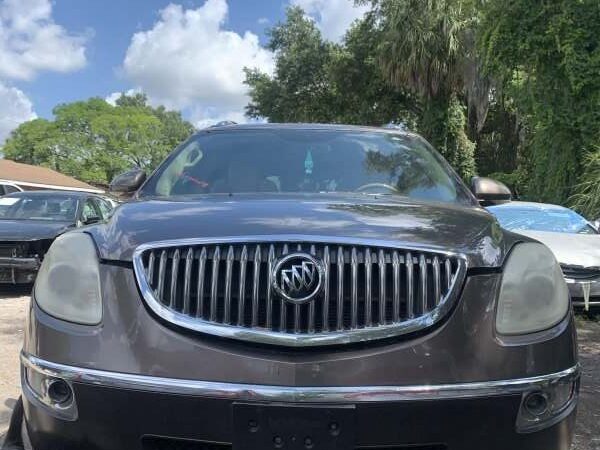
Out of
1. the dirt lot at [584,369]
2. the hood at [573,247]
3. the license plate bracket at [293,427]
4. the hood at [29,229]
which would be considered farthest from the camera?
the hood at [29,229]

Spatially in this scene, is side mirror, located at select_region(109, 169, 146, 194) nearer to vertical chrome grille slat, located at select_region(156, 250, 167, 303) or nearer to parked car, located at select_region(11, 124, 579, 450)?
parked car, located at select_region(11, 124, 579, 450)

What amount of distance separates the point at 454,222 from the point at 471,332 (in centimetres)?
56

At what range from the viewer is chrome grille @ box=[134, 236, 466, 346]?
208 centimetres

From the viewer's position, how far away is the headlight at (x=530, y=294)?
217cm

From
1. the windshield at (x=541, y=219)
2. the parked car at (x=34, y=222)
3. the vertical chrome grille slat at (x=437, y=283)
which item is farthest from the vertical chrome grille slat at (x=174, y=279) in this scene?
the windshield at (x=541, y=219)

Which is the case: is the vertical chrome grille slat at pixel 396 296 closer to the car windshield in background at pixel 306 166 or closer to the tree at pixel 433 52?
the car windshield in background at pixel 306 166

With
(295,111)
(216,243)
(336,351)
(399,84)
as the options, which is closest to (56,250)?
(216,243)

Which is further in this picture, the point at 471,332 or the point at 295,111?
the point at 295,111

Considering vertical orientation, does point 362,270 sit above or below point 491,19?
below

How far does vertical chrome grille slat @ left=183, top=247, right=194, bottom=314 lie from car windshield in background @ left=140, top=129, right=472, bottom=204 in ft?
3.59

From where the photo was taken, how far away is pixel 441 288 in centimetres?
214

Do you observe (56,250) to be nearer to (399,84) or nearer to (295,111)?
(399,84)

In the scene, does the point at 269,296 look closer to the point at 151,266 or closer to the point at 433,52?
the point at 151,266

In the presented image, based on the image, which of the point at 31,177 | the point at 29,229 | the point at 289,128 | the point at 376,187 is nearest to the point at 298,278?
the point at 376,187
